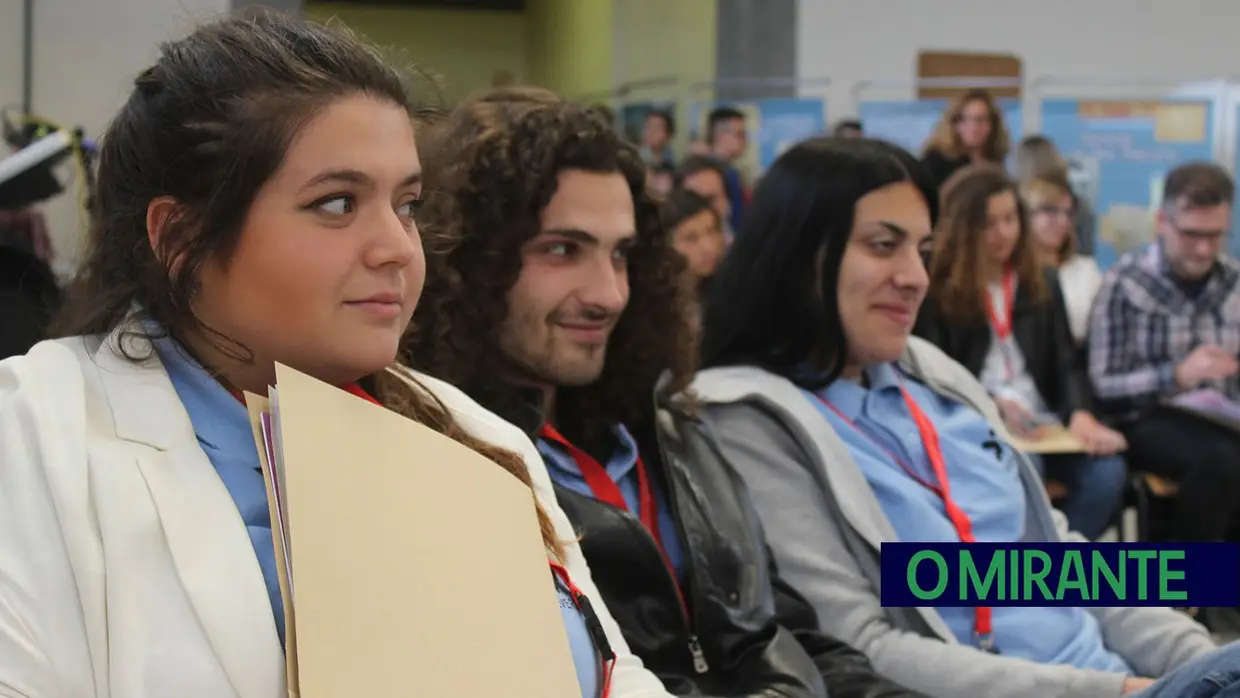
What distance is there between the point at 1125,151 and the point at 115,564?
4710 mm

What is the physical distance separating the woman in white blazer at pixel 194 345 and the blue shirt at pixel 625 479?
40 centimetres

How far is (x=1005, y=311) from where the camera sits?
11.0ft

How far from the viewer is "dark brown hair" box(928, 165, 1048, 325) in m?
3.24

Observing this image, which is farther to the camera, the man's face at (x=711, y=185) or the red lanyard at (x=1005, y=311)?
the man's face at (x=711, y=185)

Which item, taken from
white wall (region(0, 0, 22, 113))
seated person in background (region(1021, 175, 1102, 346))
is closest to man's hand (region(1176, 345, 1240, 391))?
seated person in background (region(1021, 175, 1102, 346))

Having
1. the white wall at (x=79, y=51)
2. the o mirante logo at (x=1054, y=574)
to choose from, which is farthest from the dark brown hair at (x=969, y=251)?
the o mirante logo at (x=1054, y=574)

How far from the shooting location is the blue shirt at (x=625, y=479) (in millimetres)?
1423

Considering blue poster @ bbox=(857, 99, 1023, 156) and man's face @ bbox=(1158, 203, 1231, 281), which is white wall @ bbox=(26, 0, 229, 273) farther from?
blue poster @ bbox=(857, 99, 1023, 156)

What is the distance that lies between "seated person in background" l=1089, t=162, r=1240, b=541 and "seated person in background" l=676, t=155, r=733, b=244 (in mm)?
1271

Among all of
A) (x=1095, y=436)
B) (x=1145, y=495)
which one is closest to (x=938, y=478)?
(x=1145, y=495)

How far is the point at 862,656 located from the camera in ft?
4.85

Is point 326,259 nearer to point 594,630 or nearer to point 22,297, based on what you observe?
point 594,630

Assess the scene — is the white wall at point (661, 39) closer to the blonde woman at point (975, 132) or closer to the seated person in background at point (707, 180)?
the seated person in background at point (707, 180)

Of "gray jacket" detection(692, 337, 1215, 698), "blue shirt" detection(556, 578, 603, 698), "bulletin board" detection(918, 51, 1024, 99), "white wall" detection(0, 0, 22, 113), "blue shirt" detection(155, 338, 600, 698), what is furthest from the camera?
"bulletin board" detection(918, 51, 1024, 99)
